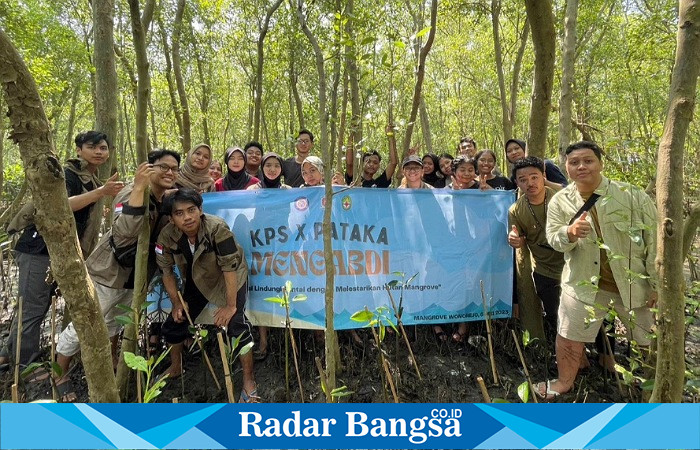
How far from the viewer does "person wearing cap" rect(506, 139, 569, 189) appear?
3.71 metres

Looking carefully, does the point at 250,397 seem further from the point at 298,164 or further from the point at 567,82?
the point at 567,82

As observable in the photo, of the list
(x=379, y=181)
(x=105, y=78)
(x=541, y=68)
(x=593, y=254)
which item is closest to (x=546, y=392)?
(x=593, y=254)

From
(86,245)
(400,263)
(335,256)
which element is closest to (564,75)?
(400,263)

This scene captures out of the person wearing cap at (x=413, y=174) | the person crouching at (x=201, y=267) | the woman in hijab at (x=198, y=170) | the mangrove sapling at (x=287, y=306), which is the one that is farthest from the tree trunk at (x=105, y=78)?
the person wearing cap at (x=413, y=174)

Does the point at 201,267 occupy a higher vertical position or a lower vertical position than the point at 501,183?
lower

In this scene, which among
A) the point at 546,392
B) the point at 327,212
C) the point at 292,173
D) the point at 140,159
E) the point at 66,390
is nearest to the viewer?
the point at 327,212

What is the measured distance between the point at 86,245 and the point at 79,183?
559 millimetres

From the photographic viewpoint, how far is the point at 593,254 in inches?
114

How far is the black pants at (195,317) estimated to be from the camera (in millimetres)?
3254

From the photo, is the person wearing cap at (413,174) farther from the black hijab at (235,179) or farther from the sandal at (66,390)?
the sandal at (66,390)

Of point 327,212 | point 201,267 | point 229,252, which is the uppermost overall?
point 327,212

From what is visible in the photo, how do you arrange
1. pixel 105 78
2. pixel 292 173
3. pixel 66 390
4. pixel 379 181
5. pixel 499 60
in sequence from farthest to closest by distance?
pixel 499 60, pixel 292 173, pixel 379 181, pixel 105 78, pixel 66 390

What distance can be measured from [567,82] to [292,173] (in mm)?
3874

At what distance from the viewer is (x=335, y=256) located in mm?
3477
